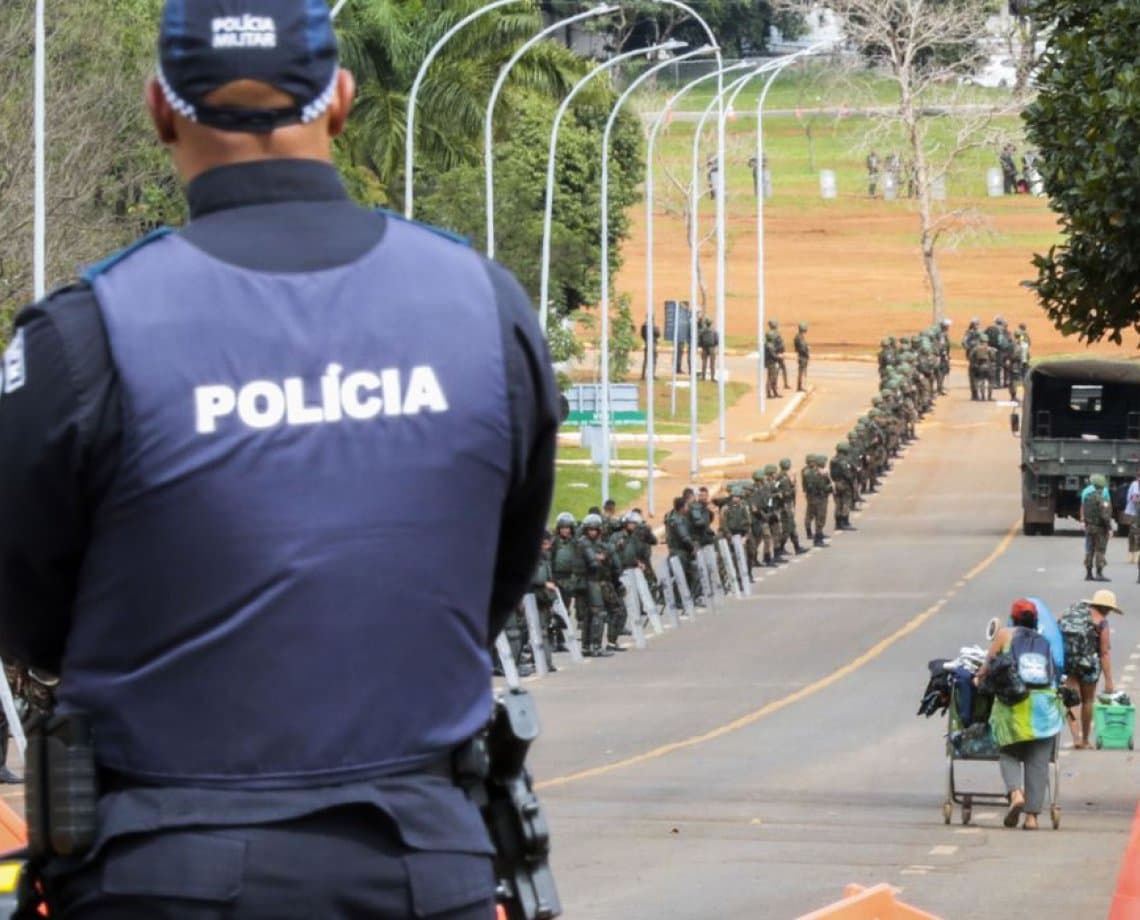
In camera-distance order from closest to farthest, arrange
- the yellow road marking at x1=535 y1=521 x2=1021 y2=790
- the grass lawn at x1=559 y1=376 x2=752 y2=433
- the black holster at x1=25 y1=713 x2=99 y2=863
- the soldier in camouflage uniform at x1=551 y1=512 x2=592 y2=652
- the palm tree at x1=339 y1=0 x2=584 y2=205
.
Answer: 1. the black holster at x1=25 y1=713 x2=99 y2=863
2. the yellow road marking at x1=535 y1=521 x2=1021 y2=790
3. the soldier in camouflage uniform at x1=551 y1=512 x2=592 y2=652
4. the palm tree at x1=339 y1=0 x2=584 y2=205
5. the grass lawn at x1=559 y1=376 x2=752 y2=433

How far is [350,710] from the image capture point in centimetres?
A: 322

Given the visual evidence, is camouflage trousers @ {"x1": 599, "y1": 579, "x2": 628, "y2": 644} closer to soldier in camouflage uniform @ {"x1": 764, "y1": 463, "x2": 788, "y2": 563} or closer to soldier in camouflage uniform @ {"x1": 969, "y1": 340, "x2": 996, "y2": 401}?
soldier in camouflage uniform @ {"x1": 764, "y1": 463, "x2": 788, "y2": 563}

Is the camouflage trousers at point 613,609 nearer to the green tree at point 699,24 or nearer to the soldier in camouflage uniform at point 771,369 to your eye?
the soldier in camouflage uniform at point 771,369

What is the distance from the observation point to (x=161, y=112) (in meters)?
3.41

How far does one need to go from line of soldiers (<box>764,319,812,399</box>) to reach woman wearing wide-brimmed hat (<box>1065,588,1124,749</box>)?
4440 centimetres

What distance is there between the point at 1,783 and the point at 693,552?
66.5ft

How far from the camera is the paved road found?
1520 cm

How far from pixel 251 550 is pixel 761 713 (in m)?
23.9

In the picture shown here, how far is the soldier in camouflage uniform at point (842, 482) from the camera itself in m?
50.4

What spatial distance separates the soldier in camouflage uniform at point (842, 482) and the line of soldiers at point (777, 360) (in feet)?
58.4

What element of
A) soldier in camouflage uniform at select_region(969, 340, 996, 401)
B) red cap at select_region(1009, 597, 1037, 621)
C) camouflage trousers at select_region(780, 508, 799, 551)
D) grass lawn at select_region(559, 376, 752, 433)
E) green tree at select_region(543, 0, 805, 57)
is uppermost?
green tree at select_region(543, 0, 805, 57)

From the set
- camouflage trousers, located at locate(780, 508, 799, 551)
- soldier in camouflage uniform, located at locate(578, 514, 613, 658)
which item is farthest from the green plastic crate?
camouflage trousers, located at locate(780, 508, 799, 551)

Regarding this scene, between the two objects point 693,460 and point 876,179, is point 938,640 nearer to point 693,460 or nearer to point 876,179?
point 693,460

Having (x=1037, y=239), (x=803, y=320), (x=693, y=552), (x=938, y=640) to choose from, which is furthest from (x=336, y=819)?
(x=1037, y=239)
